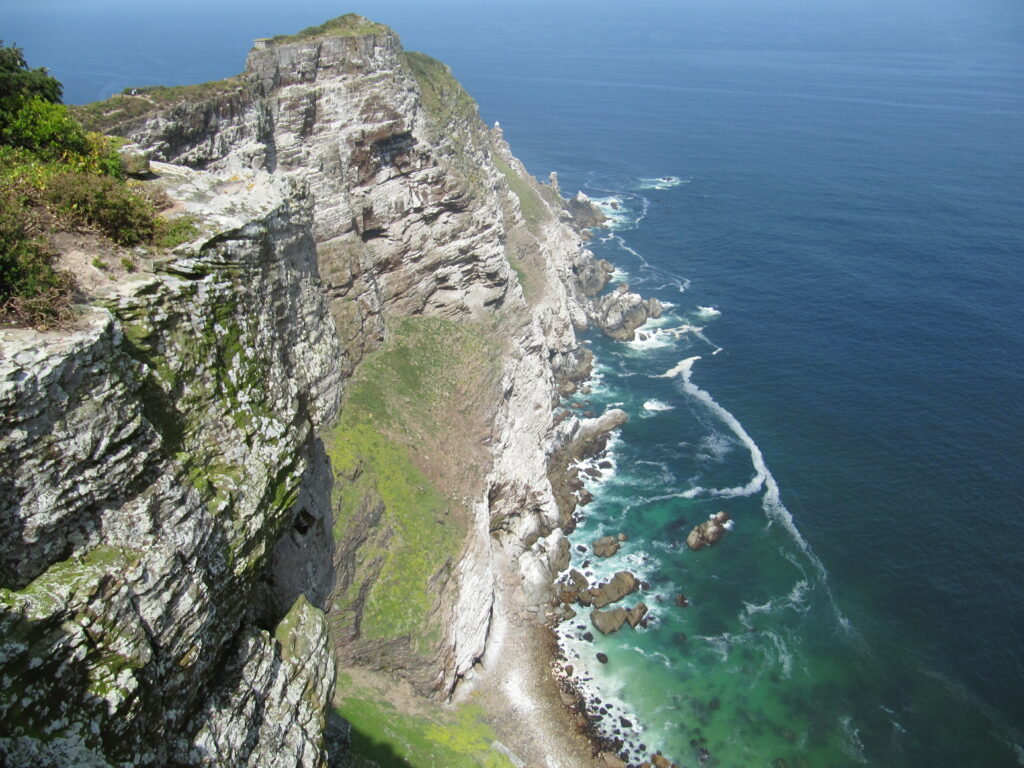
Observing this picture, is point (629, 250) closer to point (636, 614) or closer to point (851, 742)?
point (636, 614)

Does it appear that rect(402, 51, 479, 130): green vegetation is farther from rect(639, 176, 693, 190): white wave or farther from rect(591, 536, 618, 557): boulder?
rect(639, 176, 693, 190): white wave

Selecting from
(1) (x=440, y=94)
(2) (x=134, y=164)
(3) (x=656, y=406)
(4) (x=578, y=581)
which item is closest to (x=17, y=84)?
(2) (x=134, y=164)

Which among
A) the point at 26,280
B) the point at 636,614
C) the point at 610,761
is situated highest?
the point at 26,280

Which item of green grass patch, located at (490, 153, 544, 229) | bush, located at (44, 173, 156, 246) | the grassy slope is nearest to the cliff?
bush, located at (44, 173, 156, 246)

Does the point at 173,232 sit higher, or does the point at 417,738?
the point at 173,232

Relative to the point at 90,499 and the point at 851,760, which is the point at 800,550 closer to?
the point at 851,760
